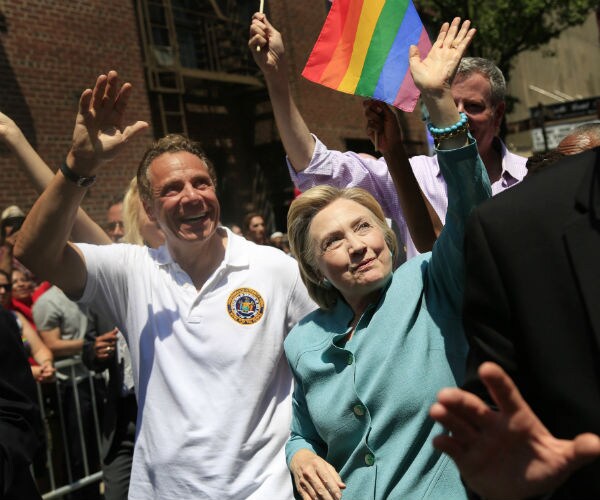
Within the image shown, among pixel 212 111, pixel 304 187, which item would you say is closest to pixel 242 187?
pixel 212 111

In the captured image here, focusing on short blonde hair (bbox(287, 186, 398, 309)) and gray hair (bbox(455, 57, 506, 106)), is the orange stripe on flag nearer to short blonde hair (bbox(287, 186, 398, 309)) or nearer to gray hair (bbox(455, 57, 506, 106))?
gray hair (bbox(455, 57, 506, 106))

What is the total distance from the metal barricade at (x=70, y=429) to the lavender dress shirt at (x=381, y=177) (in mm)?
3203

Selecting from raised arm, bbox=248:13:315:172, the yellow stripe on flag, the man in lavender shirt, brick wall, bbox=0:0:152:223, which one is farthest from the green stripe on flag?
brick wall, bbox=0:0:152:223

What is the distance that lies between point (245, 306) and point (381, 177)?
2.59 feet

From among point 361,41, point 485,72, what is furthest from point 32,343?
point 485,72

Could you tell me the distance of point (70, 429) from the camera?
5.45 metres

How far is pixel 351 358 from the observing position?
87.4 inches

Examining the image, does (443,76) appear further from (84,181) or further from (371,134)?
(84,181)

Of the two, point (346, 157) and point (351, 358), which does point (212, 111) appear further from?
point (351, 358)

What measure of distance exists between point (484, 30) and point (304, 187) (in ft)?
44.3

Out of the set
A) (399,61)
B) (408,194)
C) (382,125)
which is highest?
(399,61)

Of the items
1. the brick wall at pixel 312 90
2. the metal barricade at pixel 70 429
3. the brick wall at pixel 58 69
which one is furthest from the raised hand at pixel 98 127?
the brick wall at pixel 312 90

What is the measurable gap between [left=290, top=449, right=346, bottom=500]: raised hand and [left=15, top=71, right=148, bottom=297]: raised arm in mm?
1124

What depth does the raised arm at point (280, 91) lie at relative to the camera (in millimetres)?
2904
